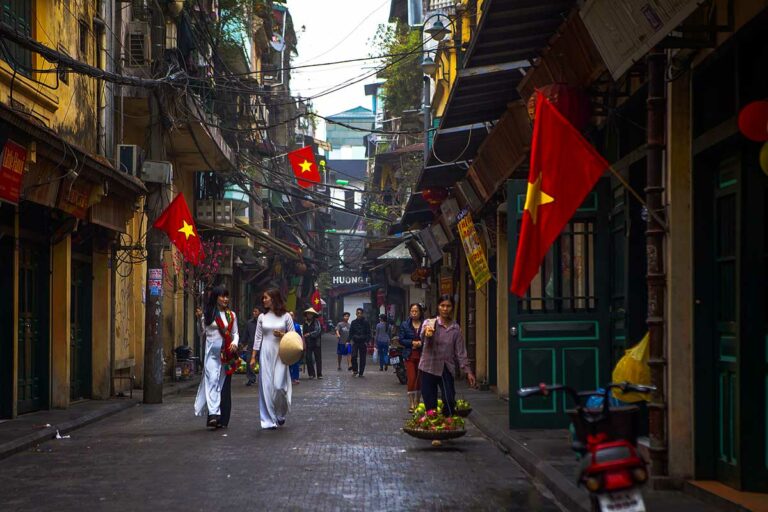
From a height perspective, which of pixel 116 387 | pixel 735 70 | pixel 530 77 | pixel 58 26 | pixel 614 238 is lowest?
pixel 116 387

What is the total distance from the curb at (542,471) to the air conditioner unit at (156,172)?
8420 mm

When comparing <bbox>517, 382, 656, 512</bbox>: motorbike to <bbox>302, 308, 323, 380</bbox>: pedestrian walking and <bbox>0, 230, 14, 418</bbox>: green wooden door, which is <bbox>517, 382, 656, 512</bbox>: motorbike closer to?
<bbox>0, 230, 14, 418</bbox>: green wooden door

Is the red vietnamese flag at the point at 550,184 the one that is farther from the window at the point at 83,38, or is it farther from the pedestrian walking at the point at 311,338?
the pedestrian walking at the point at 311,338

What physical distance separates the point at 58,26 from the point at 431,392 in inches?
342

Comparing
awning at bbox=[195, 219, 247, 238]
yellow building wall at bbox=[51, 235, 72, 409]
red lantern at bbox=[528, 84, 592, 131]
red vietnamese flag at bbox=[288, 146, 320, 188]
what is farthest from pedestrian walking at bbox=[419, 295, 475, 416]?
awning at bbox=[195, 219, 247, 238]

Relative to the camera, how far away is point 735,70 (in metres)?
9.08

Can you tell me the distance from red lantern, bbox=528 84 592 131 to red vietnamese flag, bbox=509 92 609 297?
3.93 m

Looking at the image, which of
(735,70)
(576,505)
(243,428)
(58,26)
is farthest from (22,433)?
(735,70)

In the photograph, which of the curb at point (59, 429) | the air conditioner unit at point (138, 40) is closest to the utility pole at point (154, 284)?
the curb at point (59, 429)

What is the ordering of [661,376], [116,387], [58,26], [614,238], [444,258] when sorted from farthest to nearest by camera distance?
[444,258]
[116,387]
[58,26]
[614,238]
[661,376]

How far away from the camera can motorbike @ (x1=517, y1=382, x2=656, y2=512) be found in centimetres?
615

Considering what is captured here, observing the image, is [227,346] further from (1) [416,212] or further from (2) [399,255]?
(2) [399,255]

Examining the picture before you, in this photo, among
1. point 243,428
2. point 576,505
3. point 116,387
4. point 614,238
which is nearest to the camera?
point 576,505

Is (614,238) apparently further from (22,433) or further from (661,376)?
(22,433)
